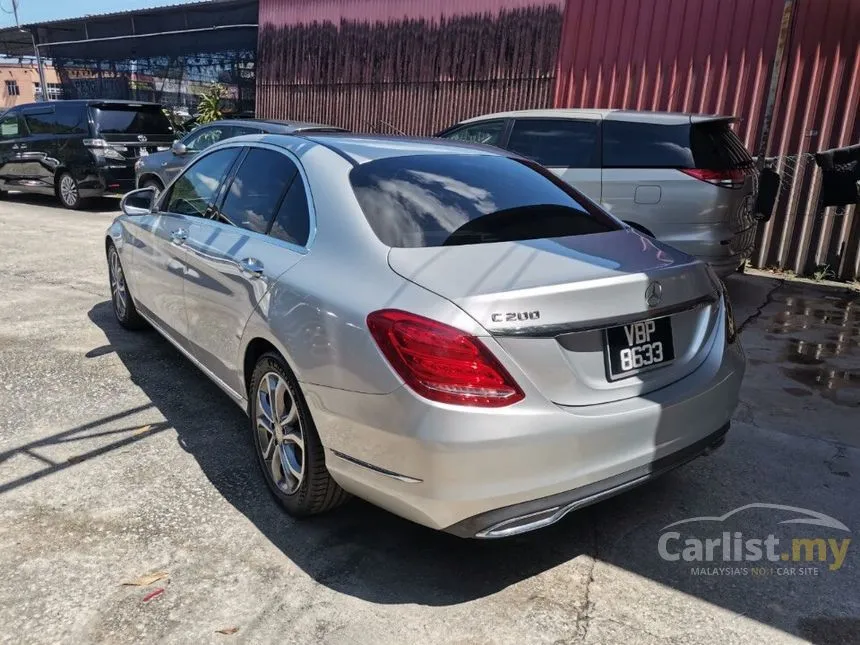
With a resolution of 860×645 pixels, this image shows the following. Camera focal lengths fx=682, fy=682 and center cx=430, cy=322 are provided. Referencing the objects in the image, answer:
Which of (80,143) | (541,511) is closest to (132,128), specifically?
(80,143)

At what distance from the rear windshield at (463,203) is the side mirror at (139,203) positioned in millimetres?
2304

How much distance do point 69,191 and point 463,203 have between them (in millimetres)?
11368

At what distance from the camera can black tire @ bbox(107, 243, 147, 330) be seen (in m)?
5.27

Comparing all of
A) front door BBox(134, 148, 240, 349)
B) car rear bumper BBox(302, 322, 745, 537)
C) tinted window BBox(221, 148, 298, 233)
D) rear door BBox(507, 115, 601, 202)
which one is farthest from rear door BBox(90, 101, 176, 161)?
car rear bumper BBox(302, 322, 745, 537)

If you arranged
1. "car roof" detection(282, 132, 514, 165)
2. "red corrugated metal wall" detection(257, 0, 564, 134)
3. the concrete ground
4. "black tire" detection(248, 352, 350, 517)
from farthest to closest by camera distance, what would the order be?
"red corrugated metal wall" detection(257, 0, 564, 134), "car roof" detection(282, 132, 514, 165), "black tire" detection(248, 352, 350, 517), the concrete ground

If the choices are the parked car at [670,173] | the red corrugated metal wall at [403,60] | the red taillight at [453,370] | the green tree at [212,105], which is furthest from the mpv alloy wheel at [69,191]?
the red taillight at [453,370]

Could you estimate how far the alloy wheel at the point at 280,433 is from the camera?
2.83 meters

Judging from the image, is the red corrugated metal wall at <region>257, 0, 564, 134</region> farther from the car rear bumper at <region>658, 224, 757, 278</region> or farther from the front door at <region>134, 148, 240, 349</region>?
the front door at <region>134, 148, 240, 349</region>

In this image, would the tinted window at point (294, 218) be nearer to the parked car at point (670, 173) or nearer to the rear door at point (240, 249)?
the rear door at point (240, 249)

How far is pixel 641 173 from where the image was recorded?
20.1 feet

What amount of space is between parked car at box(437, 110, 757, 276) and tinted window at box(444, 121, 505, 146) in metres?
0.65

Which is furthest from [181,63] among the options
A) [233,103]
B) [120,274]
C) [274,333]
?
[274,333]

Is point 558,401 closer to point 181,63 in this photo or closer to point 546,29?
point 546,29

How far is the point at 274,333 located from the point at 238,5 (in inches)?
558
